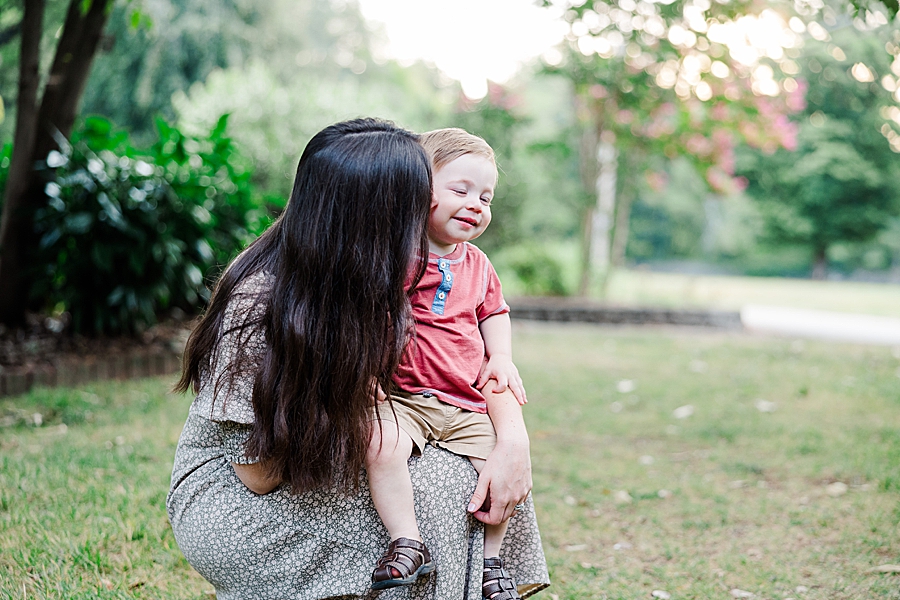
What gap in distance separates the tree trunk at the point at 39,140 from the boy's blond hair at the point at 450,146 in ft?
13.1

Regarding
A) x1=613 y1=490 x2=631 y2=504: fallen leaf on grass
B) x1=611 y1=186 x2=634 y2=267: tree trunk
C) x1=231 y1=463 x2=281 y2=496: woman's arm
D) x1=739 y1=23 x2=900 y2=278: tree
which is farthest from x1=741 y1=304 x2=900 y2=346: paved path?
x1=739 y1=23 x2=900 y2=278: tree

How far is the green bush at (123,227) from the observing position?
5.03m

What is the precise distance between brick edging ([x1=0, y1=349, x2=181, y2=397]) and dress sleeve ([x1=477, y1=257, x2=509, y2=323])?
11.4 feet

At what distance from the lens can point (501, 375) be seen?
6.40 ft

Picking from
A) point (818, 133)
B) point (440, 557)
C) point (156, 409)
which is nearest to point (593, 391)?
point (156, 409)

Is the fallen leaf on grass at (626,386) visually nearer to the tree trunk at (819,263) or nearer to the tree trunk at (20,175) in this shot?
the tree trunk at (20,175)

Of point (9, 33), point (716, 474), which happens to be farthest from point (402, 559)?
point (9, 33)

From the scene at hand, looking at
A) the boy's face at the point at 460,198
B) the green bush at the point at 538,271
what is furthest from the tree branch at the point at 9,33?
the green bush at the point at 538,271

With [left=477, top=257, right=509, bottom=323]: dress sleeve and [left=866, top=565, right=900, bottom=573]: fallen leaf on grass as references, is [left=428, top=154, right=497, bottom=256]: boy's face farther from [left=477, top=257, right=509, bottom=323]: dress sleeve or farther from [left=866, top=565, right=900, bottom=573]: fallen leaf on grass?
[left=866, top=565, right=900, bottom=573]: fallen leaf on grass

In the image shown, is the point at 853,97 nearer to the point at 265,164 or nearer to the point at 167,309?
the point at 265,164

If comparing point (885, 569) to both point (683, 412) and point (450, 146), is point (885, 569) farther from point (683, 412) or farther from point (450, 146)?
point (683, 412)

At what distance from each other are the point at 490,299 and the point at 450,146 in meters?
0.41

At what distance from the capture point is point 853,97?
23359 millimetres

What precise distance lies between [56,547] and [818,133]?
25.5 metres
